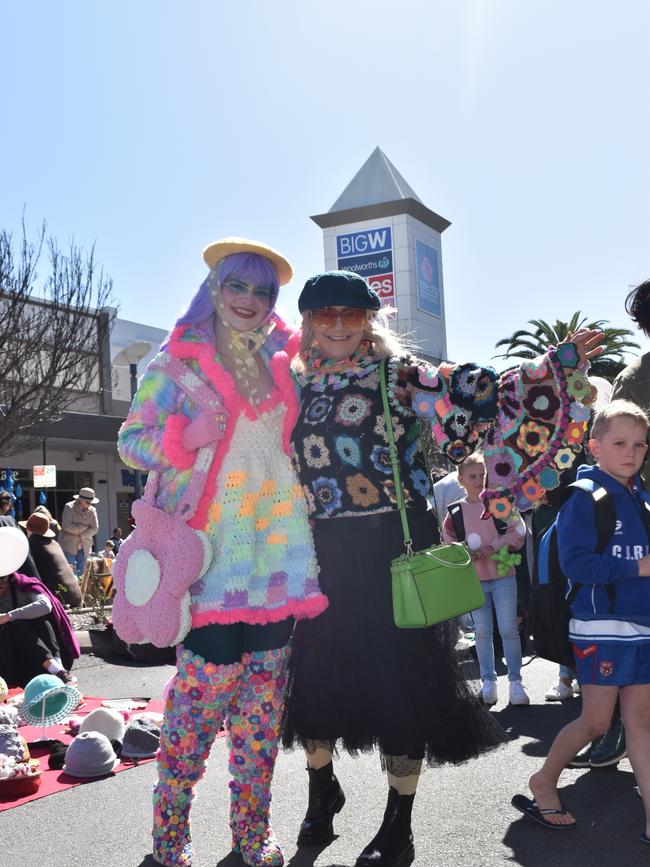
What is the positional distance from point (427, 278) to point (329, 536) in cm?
5365

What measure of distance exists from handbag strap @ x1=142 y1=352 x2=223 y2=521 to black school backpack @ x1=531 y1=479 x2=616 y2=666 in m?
1.35

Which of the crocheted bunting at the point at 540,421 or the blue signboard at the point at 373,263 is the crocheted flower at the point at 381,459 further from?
the blue signboard at the point at 373,263

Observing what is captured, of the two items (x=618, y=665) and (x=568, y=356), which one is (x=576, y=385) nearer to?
(x=568, y=356)

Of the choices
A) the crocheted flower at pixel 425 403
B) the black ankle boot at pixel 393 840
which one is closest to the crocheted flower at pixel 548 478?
the crocheted flower at pixel 425 403

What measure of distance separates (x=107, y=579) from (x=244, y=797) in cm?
877

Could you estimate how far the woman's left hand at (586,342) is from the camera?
3.24 metres

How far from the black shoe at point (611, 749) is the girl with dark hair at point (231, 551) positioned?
5.78ft

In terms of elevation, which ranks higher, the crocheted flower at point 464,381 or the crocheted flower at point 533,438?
the crocheted flower at point 464,381

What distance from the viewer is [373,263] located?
54.3 m

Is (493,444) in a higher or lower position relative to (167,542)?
higher

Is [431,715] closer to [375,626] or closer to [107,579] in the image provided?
[375,626]

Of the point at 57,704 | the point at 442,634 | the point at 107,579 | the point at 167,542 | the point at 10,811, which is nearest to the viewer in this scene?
the point at 167,542

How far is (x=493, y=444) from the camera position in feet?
10.7

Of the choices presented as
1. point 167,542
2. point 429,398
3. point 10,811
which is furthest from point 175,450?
point 10,811
